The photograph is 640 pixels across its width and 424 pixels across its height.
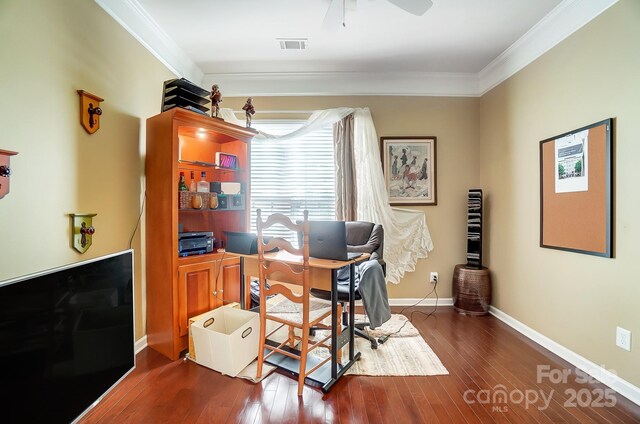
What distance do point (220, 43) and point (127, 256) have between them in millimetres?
2333

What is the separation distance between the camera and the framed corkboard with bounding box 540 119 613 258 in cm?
195

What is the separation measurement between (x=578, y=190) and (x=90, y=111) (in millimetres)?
3551

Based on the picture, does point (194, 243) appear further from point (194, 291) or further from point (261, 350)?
point (261, 350)

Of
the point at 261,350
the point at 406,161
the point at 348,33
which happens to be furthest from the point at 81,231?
the point at 406,161

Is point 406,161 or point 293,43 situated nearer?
point 293,43

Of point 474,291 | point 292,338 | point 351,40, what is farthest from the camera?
point 474,291

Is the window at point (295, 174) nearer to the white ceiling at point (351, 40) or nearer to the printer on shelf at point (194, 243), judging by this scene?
the white ceiling at point (351, 40)

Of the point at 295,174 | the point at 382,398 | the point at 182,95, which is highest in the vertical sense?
the point at 182,95

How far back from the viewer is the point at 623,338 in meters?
1.84

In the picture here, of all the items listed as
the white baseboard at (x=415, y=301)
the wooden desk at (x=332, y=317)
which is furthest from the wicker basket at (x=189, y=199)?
the white baseboard at (x=415, y=301)

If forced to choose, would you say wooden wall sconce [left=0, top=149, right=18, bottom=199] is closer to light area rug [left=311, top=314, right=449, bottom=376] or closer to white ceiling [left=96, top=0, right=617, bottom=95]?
white ceiling [left=96, top=0, right=617, bottom=95]

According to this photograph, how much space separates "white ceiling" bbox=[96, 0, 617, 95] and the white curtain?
0.37 metres

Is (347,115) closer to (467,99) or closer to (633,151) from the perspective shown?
(467,99)

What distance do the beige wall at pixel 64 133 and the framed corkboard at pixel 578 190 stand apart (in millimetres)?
3496
